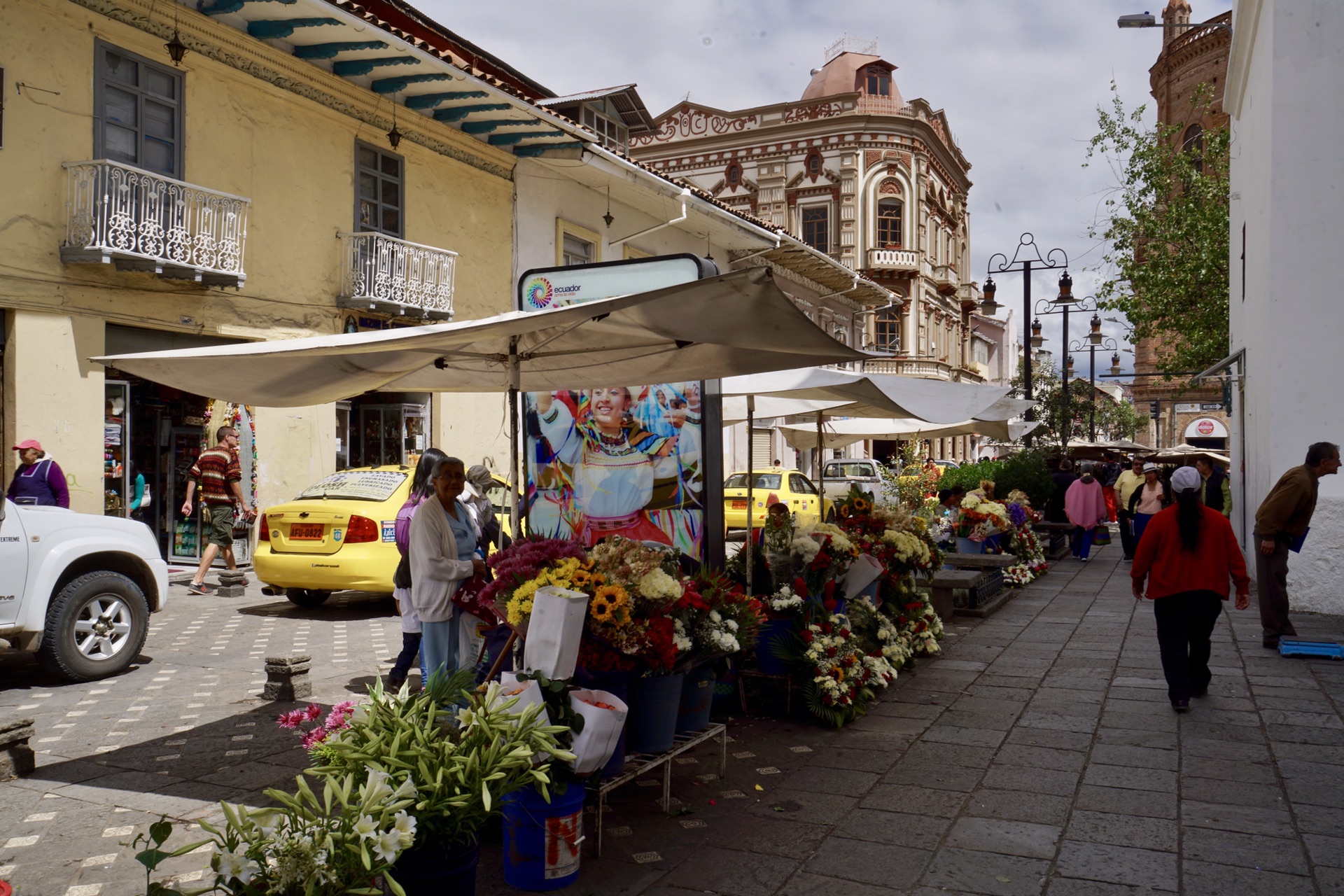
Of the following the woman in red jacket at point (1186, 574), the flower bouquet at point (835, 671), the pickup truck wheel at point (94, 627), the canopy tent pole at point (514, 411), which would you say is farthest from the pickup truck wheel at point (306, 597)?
the woman in red jacket at point (1186, 574)

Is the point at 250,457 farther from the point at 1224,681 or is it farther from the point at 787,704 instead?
the point at 1224,681

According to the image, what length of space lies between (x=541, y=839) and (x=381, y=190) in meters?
15.0

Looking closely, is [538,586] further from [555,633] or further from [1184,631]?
[1184,631]

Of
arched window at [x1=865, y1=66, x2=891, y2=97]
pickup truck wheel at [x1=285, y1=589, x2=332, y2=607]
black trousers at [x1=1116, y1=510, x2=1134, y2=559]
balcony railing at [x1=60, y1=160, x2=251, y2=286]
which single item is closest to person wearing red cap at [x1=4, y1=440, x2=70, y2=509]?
pickup truck wheel at [x1=285, y1=589, x2=332, y2=607]

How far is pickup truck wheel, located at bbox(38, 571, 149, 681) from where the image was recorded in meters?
7.53

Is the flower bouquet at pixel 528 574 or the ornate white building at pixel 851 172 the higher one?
the ornate white building at pixel 851 172

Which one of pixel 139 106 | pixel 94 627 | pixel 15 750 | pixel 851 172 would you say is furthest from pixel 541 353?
pixel 851 172

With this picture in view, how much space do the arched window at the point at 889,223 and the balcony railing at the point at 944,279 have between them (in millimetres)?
3640

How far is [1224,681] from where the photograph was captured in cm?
789

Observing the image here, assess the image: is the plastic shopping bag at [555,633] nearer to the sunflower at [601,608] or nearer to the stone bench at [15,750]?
the sunflower at [601,608]

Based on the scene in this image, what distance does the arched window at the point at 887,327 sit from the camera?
4325cm

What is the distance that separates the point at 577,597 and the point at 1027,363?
20.9m

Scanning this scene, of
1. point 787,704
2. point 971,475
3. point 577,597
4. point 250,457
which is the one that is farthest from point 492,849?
point 971,475

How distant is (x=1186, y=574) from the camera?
278 inches
